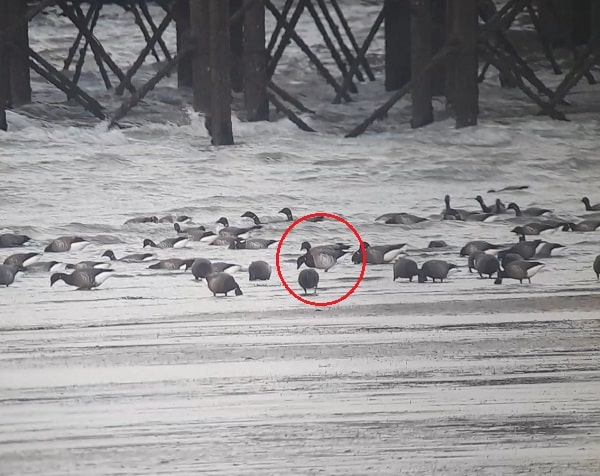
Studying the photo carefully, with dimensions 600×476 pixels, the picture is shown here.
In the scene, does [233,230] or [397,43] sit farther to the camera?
[397,43]

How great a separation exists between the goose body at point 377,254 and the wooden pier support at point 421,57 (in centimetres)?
54

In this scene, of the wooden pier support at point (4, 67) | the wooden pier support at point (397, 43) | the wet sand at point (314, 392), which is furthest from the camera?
the wooden pier support at point (397, 43)

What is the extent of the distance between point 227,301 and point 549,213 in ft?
2.88

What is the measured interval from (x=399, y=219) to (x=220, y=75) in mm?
644

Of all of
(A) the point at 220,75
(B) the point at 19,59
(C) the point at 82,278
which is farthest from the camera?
(B) the point at 19,59

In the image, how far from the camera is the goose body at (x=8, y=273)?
2.63 meters

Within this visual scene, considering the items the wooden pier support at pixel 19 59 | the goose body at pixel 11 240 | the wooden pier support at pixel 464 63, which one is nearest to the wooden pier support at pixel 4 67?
the wooden pier support at pixel 19 59

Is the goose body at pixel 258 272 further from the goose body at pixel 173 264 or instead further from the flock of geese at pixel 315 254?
the goose body at pixel 173 264

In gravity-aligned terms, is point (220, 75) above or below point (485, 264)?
above

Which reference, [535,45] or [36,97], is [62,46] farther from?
[535,45]

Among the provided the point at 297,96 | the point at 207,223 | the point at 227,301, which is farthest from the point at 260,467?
the point at 297,96

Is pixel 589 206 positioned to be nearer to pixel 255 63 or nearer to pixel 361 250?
pixel 361 250

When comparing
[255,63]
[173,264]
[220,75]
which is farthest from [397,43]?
[173,264]

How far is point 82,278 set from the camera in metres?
2.66
